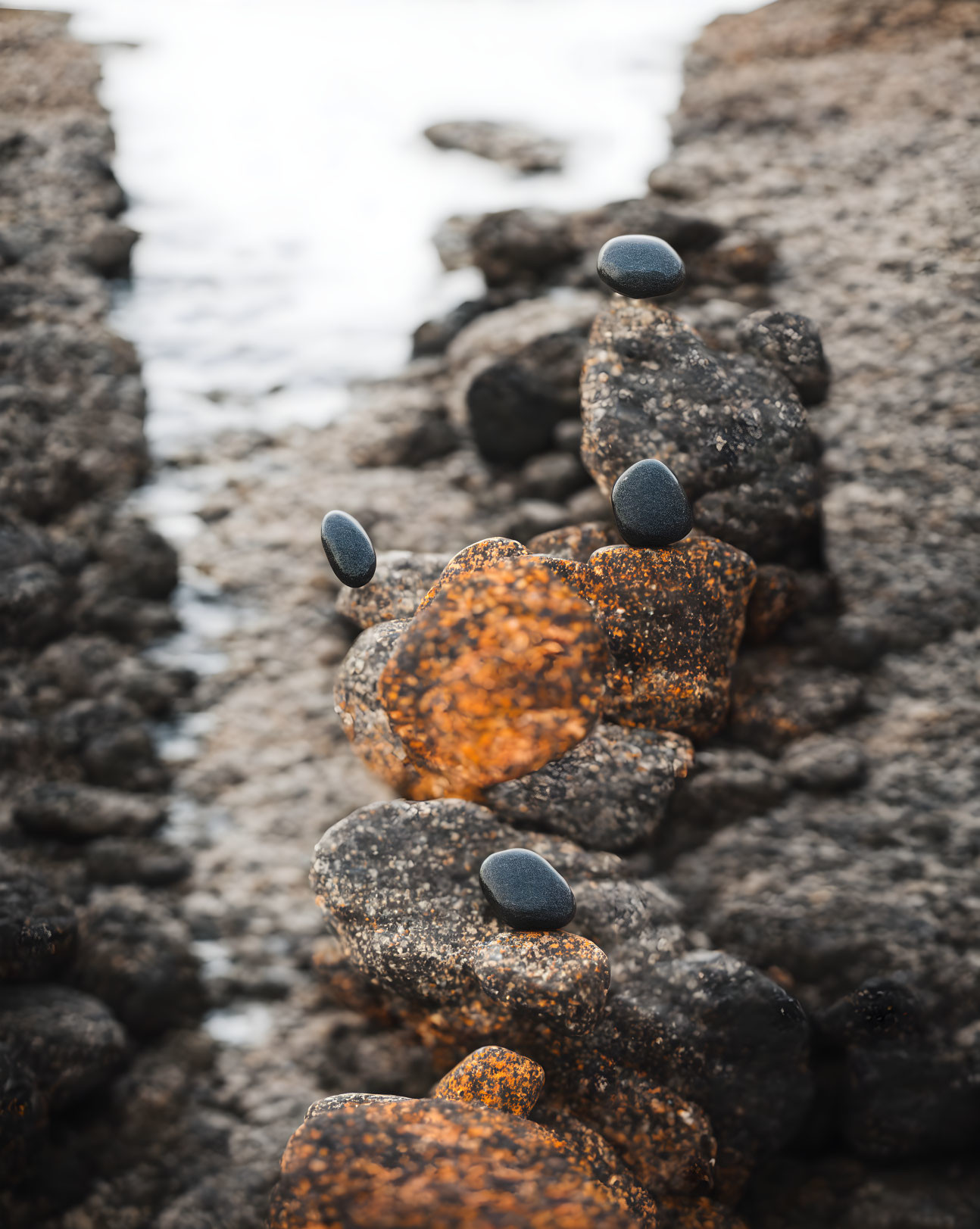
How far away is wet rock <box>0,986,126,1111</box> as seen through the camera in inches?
47.1

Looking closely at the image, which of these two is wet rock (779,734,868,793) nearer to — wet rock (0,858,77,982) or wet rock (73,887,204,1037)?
wet rock (73,887,204,1037)

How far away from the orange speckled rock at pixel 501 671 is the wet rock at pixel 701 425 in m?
0.36

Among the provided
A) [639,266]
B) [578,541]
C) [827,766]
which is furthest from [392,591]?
[827,766]

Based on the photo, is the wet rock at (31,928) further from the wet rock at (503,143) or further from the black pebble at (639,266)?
the wet rock at (503,143)

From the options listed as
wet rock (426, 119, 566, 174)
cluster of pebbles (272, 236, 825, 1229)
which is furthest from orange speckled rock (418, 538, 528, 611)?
wet rock (426, 119, 566, 174)

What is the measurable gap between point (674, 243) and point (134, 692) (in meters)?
1.41

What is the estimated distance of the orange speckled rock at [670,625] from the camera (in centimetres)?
121

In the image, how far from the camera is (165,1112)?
1285 mm

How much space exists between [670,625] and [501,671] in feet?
1.01

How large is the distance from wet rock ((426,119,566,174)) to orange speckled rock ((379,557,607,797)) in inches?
65.3

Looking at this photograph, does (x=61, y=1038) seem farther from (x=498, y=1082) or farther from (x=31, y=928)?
(x=498, y=1082)

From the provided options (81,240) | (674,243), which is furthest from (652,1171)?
(81,240)

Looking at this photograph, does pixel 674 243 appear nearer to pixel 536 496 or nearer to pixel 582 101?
pixel 536 496

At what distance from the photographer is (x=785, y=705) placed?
139cm
